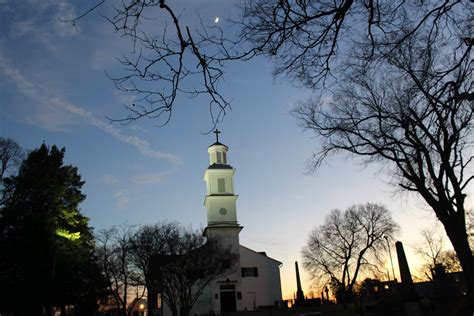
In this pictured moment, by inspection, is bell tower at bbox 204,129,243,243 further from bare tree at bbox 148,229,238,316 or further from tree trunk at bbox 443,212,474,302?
tree trunk at bbox 443,212,474,302

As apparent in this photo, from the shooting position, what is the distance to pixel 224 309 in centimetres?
4753

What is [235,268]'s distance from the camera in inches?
1829

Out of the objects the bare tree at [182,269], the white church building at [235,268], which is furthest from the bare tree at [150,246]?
the white church building at [235,268]

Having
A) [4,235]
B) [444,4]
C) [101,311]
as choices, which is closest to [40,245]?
[4,235]

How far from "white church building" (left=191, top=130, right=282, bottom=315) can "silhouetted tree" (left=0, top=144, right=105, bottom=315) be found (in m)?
14.5

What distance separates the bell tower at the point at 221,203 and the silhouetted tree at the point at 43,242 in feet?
51.5

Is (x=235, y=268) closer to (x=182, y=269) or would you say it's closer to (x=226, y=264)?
(x=226, y=264)

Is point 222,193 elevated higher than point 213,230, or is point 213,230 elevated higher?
point 222,193

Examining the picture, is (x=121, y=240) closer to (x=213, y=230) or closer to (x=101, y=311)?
(x=213, y=230)

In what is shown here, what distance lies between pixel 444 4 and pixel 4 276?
34.4m

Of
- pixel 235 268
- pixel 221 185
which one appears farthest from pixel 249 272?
pixel 221 185

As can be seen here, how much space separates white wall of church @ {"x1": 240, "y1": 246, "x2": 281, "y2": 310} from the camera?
49.1 m

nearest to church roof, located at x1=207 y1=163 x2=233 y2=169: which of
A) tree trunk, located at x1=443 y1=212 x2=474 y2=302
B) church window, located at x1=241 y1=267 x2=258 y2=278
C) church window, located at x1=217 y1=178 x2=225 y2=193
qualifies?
church window, located at x1=217 y1=178 x2=225 y2=193

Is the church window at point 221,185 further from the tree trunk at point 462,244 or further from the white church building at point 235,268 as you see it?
the tree trunk at point 462,244
